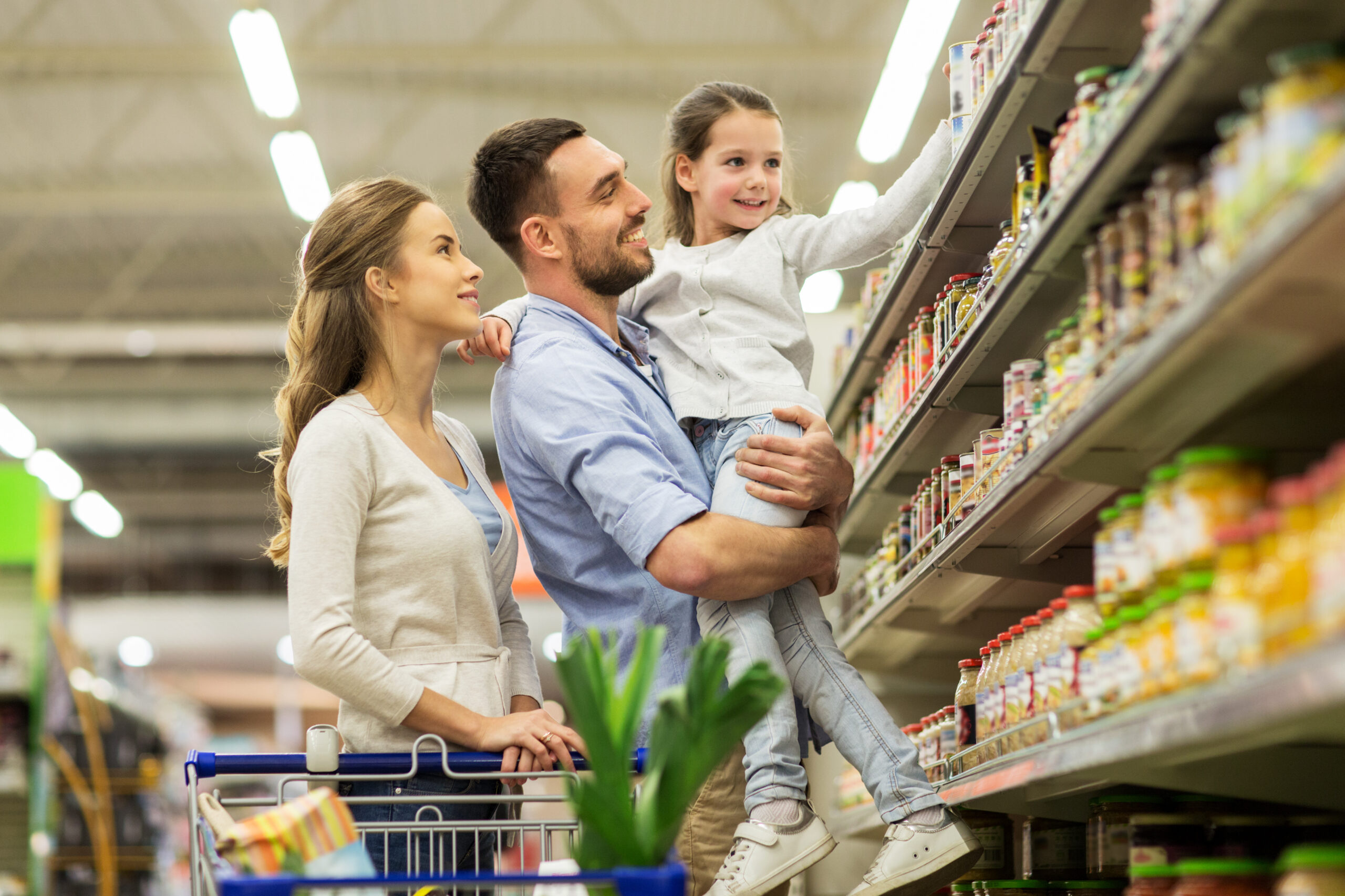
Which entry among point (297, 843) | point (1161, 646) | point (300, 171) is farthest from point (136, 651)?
point (1161, 646)

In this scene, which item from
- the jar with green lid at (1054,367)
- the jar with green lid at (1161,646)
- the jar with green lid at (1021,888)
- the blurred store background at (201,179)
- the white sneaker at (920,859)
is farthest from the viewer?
the blurred store background at (201,179)

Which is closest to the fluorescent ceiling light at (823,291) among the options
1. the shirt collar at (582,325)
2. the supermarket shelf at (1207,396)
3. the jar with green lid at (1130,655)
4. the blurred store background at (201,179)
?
the blurred store background at (201,179)

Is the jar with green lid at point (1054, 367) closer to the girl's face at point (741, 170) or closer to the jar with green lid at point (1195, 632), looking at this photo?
the jar with green lid at point (1195, 632)

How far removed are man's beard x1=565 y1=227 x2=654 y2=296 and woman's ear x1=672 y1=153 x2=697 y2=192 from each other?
1.72 feet

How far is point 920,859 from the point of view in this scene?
2.61 metres

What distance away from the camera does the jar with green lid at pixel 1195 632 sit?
1.68m

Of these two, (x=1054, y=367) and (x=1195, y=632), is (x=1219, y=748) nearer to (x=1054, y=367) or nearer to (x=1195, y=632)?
(x=1195, y=632)

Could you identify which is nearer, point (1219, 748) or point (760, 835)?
point (1219, 748)

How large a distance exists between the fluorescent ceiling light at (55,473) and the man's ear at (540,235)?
430 inches

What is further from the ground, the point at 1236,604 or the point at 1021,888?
the point at 1236,604

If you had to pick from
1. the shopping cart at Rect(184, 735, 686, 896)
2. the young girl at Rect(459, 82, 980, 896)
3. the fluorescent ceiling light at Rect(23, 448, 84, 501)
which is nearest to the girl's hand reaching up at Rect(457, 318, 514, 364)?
the young girl at Rect(459, 82, 980, 896)

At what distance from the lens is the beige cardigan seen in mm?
2436

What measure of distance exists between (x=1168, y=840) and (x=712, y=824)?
101 centimetres

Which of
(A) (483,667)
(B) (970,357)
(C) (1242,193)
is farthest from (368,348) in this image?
(C) (1242,193)
